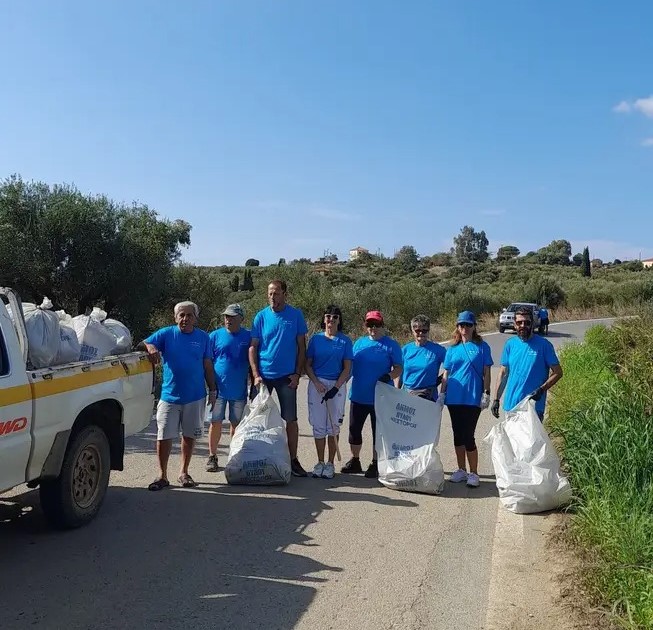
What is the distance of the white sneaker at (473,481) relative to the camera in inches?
281

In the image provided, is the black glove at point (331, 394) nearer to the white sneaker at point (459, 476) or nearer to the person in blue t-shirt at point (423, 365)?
the person in blue t-shirt at point (423, 365)

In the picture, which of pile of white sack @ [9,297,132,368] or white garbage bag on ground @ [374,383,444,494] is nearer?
pile of white sack @ [9,297,132,368]

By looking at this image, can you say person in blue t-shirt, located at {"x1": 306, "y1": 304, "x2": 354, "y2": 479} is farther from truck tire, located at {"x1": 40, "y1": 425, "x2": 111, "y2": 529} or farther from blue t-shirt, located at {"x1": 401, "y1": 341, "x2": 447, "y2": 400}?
truck tire, located at {"x1": 40, "y1": 425, "x2": 111, "y2": 529}

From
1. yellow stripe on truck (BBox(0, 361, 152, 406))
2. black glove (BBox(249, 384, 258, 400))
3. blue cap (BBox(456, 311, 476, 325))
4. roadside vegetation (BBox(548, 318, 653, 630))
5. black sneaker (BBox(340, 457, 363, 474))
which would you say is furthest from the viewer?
black sneaker (BBox(340, 457, 363, 474))

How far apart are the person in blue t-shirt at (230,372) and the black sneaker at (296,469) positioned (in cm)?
76

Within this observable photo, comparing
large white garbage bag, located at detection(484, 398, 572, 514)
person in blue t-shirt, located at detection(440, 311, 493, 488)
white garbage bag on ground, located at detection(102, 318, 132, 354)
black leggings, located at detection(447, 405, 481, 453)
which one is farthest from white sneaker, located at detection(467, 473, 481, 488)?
white garbage bag on ground, located at detection(102, 318, 132, 354)

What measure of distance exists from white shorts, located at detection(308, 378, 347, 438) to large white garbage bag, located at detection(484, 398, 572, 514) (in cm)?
167

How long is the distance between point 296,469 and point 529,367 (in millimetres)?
2677

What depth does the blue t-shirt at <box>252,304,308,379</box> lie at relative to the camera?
7.30 metres

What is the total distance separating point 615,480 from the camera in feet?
17.9

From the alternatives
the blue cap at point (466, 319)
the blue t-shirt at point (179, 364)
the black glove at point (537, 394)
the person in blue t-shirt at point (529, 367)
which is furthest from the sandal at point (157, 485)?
the black glove at point (537, 394)

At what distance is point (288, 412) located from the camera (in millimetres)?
7379

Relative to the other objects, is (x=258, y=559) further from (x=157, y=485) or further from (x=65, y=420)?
(x=157, y=485)

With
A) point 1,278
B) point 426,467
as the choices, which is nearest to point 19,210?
point 1,278
